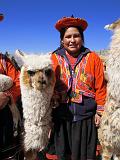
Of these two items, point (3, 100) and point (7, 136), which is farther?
point (7, 136)

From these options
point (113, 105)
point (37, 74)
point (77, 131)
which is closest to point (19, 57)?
point (37, 74)

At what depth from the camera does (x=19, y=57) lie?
12.1 feet

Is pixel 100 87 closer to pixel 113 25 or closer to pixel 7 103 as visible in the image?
pixel 113 25

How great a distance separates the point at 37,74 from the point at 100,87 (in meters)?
0.66

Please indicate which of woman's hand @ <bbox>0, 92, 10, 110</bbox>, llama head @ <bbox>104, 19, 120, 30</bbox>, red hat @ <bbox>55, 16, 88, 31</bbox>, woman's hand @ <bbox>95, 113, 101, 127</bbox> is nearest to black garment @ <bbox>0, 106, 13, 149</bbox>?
woman's hand @ <bbox>0, 92, 10, 110</bbox>

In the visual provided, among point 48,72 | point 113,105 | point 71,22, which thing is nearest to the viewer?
point 113,105

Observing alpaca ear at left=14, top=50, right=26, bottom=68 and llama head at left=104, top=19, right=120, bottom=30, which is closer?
Result: llama head at left=104, top=19, right=120, bottom=30

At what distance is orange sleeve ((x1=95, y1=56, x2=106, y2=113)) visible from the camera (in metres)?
3.51

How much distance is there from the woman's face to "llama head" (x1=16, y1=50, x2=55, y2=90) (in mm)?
271

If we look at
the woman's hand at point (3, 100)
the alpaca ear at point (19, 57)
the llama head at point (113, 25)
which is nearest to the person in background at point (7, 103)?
the woman's hand at point (3, 100)

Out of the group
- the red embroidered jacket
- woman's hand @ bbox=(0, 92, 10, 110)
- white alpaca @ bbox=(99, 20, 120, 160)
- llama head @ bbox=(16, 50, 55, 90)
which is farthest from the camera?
the red embroidered jacket

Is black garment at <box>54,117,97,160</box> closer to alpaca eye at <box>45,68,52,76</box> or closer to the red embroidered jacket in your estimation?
the red embroidered jacket

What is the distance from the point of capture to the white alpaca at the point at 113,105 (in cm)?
322

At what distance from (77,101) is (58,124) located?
1.14ft
